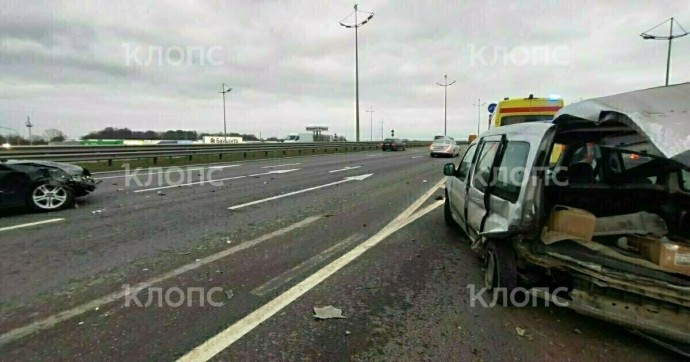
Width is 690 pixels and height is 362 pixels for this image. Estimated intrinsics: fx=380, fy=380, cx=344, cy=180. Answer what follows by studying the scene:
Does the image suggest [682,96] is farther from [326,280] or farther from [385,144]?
[385,144]

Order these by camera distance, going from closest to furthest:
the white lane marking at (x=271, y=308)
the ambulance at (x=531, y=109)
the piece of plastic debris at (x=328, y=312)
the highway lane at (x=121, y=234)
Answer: the white lane marking at (x=271, y=308) < the piece of plastic debris at (x=328, y=312) < the highway lane at (x=121, y=234) < the ambulance at (x=531, y=109)

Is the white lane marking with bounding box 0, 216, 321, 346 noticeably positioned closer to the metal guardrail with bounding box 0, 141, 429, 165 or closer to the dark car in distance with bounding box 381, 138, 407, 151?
the metal guardrail with bounding box 0, 141, 429, 165

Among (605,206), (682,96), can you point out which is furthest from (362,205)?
(682,96)

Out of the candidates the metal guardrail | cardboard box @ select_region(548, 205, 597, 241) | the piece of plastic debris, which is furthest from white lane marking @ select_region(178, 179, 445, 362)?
the metal guardrail

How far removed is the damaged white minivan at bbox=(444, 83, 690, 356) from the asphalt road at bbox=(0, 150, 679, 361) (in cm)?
41

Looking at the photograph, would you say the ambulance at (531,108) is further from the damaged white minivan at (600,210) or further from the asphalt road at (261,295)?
the damaged white minivan at (600,210)

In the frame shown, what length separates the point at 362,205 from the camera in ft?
27.3

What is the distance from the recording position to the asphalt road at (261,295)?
2.80 m

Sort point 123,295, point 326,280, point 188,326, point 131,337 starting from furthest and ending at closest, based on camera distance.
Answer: point 326,280
point 123,295
point 188,326
point 131,337

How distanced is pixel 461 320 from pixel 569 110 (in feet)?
6.55

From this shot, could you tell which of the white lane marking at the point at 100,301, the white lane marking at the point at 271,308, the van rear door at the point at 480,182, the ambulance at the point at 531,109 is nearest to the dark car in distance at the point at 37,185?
the white lane marking at the point at 100,301

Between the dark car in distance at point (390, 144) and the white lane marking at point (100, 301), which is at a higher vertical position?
the dark car in distance at point (390, 144)

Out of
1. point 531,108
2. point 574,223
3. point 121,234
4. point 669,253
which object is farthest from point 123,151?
point 669,253

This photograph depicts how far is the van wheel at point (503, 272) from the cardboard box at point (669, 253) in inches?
39.6
